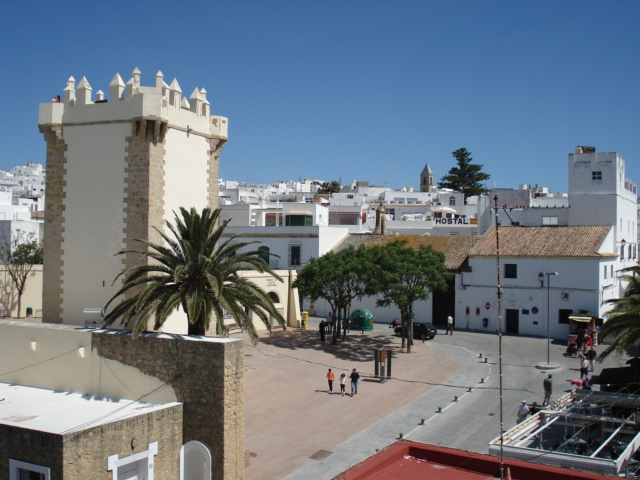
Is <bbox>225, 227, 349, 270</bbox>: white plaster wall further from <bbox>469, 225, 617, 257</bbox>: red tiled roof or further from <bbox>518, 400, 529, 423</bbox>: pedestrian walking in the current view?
<bbox>518, 400, 529, 423</bbox>: pedestrian walking

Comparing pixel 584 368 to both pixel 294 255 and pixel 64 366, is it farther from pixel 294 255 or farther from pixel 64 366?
pixel 294 255

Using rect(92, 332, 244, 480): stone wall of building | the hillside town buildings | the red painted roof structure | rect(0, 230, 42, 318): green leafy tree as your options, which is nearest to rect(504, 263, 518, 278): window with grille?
the hillside town buildings

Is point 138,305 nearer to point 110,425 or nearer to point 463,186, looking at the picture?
point 110,425

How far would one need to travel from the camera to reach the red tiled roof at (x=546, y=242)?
35.3 meters

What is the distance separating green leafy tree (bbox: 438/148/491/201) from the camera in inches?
3423

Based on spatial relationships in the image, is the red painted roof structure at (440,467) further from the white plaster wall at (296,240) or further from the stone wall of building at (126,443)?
the white plaster wall at (296,240)

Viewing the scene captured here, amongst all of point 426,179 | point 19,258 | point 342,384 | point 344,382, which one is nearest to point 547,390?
point 344,382

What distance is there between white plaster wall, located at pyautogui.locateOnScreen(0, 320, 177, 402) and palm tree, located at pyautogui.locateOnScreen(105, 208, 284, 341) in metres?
1.15

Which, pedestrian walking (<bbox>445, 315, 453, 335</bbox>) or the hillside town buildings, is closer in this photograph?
the hillside town buildings

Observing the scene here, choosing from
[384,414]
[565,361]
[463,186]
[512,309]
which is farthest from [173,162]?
[463,186]

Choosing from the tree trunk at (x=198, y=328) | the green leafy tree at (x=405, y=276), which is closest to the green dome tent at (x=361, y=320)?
the green leafy tree at (x=405, y=276)

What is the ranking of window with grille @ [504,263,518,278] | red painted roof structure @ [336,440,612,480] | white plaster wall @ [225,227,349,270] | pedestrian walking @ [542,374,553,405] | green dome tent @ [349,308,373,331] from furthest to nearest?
white plaster wall @ [225,227,349,270] < green dome tent @ [349,308,373,331] < window with grille @ [504,263,518,278] < pedestrian walking @ [542,374,553,405] < red painted roof structure @ [336,440,612,480]

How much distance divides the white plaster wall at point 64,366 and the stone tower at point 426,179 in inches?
3737

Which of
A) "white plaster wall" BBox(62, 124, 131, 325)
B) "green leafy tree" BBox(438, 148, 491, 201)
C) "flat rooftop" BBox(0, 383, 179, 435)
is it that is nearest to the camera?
"flat rooftop" BBox(0, 383, 179, 435)
